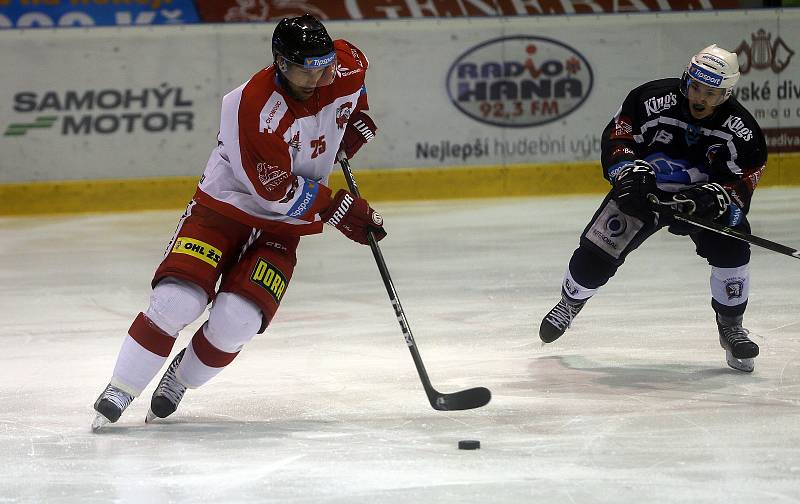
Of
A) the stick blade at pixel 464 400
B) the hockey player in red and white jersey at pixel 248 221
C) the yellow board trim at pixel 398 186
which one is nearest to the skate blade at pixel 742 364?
the stick blade at pixel 464 400

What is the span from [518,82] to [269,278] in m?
5.81

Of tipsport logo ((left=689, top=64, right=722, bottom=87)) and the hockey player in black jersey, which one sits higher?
tipsport logo ((left=689, top=64, right=722, bottom=87))

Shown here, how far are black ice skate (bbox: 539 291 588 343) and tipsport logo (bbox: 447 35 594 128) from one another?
4.71 meters

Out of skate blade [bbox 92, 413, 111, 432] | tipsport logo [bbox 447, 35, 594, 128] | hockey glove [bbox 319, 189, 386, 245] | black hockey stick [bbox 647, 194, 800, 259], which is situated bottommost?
tipsport logo [bbox 447, 35, 594, 128]

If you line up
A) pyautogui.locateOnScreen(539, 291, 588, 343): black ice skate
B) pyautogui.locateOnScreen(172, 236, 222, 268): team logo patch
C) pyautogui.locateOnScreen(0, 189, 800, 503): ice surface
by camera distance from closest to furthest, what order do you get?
1. pyautogui.locateOnScreen(0, 189, 800, 503): ice surface
2. pyautogui.locateOnScreen(172, 236, 222, 268): team logo patch
3. pyautogui.locateOnScreen(539, 291, 588, 343): black ice skate

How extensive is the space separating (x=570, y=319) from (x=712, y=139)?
0.75 metres

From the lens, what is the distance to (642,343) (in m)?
4.34

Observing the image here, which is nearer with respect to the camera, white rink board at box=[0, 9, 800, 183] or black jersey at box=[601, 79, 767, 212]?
black jersey at box=[601, 79, 767, 212]

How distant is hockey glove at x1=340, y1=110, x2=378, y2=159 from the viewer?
373cm

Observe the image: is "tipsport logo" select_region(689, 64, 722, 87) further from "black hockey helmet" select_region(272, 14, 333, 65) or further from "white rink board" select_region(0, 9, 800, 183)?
"white rink board" select_region(0, 9, 800, 183)

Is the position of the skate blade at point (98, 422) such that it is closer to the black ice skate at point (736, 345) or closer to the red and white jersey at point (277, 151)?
the red and white jersey at point (277, 151)

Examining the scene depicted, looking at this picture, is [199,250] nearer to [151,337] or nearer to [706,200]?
[151,337]

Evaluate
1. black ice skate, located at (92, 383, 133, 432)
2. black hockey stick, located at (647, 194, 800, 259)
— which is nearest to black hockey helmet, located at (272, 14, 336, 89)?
black ice skate, located at (92, 383, 133, 432)

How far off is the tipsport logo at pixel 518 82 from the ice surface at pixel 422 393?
2459 millimetres
